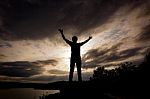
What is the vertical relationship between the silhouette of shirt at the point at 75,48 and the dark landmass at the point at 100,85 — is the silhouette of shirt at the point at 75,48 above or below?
above

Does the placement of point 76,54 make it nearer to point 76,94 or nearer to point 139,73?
point 76,94

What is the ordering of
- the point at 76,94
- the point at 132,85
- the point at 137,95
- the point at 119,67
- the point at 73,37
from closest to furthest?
the point at 76,94, the point at 132,85, the point at 73,37, the point at 137,95, the point at 119,67

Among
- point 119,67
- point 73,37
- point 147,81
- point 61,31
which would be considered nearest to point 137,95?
point 147,81

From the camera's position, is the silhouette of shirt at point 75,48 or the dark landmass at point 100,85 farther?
the silhouette of shirt at point 75,48

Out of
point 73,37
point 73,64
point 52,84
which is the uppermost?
point 73,37

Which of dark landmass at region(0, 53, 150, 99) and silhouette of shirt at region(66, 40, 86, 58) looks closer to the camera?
dark landmass at region(0, 53, 150, 99)

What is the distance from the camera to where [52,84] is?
9.78 m

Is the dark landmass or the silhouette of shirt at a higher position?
the silhouette of shirt

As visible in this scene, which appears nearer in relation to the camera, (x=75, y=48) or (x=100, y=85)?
(x=100, y=85)

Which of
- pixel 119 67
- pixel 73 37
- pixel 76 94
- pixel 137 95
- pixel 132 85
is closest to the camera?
pixel 76 94

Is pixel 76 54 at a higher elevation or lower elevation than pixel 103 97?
higher

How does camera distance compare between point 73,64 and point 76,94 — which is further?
point 73,64

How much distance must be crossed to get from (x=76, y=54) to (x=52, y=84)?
2.56 m

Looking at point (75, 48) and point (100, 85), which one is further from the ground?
point (75, 48)
